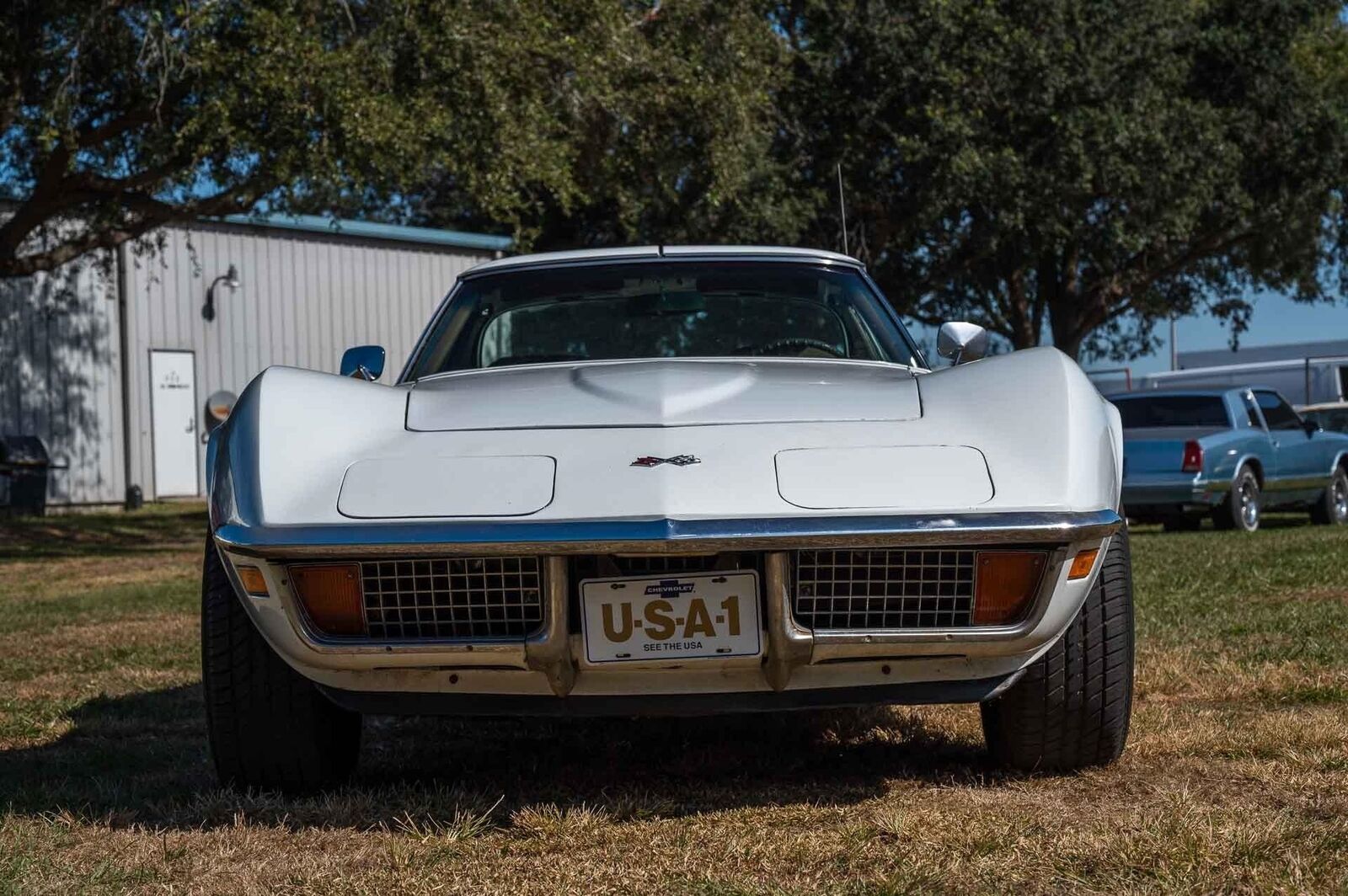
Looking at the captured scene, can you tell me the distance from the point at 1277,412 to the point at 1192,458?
84.7 inches

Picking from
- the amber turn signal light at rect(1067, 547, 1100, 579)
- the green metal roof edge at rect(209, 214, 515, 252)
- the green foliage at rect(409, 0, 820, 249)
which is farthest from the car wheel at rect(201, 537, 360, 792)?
the green metal roof edge at rect(209, 214, 515, 252)

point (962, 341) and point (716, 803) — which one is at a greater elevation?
point (962, 341)

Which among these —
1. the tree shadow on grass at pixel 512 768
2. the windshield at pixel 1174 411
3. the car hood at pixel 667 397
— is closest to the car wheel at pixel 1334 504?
the windshield at pixel 1174 411

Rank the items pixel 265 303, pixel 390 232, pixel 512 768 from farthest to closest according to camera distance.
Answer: pixel 390 232, pixel 265 303, pixel 512 768

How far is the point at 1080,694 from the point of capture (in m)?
3.36

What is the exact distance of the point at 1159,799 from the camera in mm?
3150

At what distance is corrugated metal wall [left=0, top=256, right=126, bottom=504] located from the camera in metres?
19.4

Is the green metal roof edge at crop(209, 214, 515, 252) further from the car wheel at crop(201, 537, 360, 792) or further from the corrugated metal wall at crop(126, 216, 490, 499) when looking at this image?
the car wheel at crop(201, 537, 360, 792)

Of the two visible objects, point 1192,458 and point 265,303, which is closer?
point 1192,458

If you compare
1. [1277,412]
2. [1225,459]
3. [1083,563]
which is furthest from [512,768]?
[1277,412]

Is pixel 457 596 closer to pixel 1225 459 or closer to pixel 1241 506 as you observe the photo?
pixel 1225 459

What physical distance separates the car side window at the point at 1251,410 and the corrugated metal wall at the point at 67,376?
43.9 ft

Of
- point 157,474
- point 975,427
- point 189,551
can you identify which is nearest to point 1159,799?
point 975,427

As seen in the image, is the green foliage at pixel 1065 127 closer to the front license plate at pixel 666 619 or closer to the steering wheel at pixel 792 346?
the steering wheel at pixel 792 346
